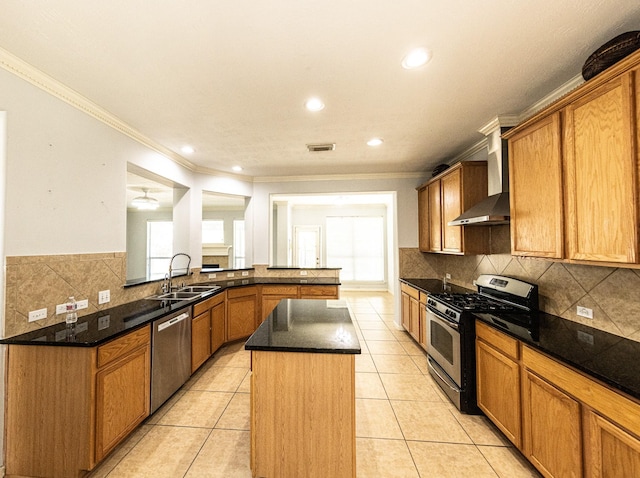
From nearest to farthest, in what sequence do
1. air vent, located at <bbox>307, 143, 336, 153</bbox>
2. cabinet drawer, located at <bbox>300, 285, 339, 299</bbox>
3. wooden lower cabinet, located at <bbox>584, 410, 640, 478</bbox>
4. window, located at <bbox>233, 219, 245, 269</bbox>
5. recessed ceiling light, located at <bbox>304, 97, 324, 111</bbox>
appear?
wooden lower cabinet, located at <bbox>584, 410, 640, 478</bbox> → recessed ceiling light, located at <bbox>304, 97, 324, 111</bbox> → air vent, located at <bbox>307, 143, 336, 153</bbox> → cabinet drawer, located at <bbox>300, 285, 339, 299</bbox> → window, located at <bbox>233, 219, 245, 269</bbox>

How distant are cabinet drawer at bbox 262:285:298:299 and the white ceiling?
2.34 metres

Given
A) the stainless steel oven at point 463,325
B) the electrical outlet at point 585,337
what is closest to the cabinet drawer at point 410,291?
the stainless steel oven at point 463,325

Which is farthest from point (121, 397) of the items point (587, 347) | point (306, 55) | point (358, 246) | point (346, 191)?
point (358, 246)

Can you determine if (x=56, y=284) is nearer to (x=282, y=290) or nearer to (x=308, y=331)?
(x=308, y=331)

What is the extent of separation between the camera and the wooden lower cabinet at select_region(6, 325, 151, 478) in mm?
1654

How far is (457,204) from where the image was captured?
3168mm

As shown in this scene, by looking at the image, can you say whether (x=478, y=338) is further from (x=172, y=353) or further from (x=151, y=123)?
(x=151, y=123)

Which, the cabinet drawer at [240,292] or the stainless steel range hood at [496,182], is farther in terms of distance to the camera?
the cabinet drawer at [240,292]

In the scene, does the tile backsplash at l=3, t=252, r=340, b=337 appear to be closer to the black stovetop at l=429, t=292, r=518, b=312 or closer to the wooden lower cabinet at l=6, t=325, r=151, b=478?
the wooden lower cabinet at l=6, t=325, r=151, b=478

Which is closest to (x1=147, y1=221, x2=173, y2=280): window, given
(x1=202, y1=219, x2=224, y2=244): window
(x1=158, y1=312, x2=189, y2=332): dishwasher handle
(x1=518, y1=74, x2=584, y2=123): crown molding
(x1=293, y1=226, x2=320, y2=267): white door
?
(x1=202, y1=219, x2=224, y2=244): window

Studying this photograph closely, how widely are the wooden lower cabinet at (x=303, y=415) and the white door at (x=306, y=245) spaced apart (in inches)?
269

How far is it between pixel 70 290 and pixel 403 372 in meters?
3.28

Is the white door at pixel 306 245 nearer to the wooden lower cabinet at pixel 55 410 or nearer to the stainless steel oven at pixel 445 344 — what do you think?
the stainless steel oven at pixel 445 344

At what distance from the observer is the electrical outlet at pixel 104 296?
7.78 ft
